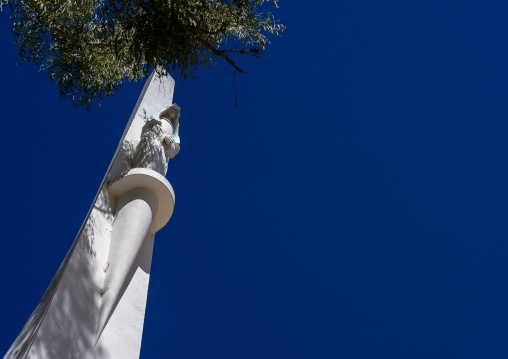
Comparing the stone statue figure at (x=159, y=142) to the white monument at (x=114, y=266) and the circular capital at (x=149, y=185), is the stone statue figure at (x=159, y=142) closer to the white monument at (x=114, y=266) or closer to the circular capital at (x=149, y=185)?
the white monument at (x=114, y=266)

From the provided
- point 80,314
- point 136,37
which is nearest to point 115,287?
point 80,314

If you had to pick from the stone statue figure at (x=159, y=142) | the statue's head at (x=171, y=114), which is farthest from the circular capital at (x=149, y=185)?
the statue's head at (x=171, y=114)

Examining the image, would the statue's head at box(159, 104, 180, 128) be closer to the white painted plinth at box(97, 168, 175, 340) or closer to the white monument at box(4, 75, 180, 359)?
the white monument at box(4, 75, 180, 359)

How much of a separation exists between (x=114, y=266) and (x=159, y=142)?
2.50 meters

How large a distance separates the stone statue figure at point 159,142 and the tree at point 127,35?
2.84 ft

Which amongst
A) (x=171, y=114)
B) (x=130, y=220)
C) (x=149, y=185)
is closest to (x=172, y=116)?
(x=171, y=114)

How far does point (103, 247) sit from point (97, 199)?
811 mm

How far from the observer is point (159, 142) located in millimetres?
9359

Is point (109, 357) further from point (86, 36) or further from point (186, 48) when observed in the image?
point (86, 36)

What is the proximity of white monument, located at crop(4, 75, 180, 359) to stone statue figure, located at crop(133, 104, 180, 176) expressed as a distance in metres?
0.01

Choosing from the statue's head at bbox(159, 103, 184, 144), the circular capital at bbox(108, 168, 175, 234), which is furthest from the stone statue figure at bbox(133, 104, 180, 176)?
the circular capital at bbox(108, 168, 175, 234)

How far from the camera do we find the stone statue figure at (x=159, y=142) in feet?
29.4

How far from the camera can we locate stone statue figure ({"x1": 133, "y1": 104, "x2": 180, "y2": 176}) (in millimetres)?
8961

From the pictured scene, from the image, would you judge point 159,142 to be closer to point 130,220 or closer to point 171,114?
point 171,114
